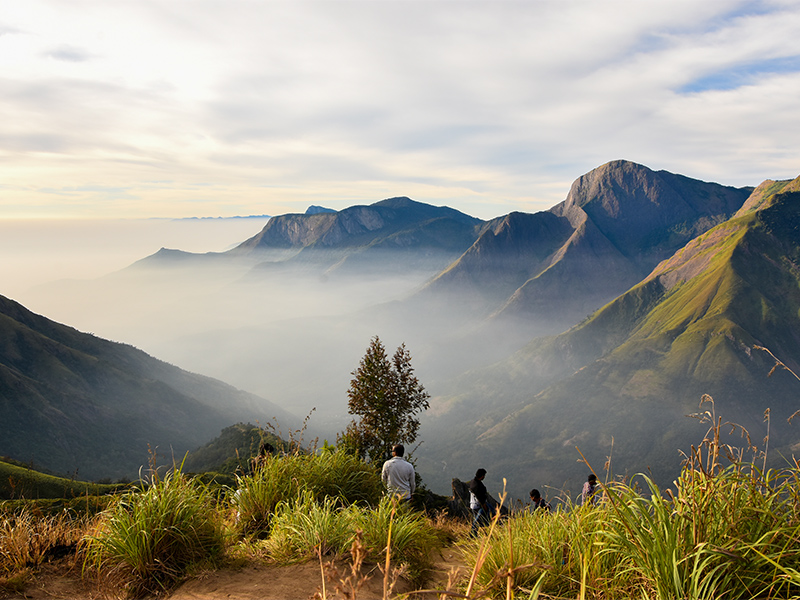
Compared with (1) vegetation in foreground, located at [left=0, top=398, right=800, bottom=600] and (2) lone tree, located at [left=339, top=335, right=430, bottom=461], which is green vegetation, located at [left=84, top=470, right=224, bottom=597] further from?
(2) lone tree, located at [left=339, top=335, right=430, bottom=461]

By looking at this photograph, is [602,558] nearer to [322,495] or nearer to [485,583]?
[485,583]

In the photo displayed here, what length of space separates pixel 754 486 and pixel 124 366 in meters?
174

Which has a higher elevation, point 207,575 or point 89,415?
point 207,575

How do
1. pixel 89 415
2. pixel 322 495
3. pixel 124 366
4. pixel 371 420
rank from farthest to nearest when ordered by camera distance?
pixel 124 366, pixel 89 415, pixel 371 420, pixel 322 495

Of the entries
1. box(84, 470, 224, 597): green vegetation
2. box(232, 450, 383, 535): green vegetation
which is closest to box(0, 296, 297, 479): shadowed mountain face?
box(232, 450, 383, 535): green vegetation

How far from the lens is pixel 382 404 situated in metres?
24.1

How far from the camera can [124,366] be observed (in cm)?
14800

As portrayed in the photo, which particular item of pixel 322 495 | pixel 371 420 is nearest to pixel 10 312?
pixel 371 420

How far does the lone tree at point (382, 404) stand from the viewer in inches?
925

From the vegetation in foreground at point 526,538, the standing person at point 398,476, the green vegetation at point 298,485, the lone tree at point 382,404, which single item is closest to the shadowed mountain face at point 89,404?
the lone tree at point 382,404

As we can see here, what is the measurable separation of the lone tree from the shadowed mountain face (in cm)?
7013

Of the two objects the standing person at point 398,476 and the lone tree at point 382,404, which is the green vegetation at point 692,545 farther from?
the lone tree at point 382,404

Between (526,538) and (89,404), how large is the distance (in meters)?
138

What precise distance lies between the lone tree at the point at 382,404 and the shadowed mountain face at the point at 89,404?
70127 mm
